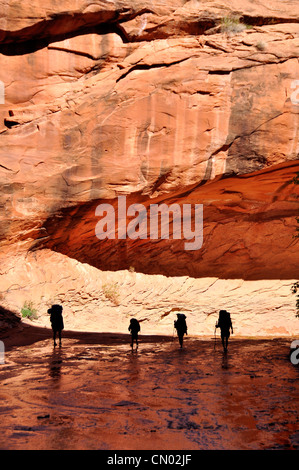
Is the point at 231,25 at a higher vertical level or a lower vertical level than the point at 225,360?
higher

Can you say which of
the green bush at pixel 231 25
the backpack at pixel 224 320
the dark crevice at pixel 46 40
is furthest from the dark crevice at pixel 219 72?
the backpack at pixel 224 320

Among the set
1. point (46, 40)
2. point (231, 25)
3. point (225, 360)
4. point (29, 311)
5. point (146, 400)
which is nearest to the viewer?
point (146, 400)

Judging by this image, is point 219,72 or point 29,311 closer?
point 219,72

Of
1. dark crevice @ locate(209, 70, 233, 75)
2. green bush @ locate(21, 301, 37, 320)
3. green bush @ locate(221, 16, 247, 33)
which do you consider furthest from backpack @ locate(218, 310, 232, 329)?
green bush @ locate(221, 16, 247, 33)

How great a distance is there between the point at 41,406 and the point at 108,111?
11.2m

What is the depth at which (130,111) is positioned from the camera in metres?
15.2

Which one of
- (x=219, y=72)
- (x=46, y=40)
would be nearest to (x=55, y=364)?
(x=219, y=72)

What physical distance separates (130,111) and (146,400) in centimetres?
1086

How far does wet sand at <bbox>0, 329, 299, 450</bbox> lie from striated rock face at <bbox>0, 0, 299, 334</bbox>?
18.9ft

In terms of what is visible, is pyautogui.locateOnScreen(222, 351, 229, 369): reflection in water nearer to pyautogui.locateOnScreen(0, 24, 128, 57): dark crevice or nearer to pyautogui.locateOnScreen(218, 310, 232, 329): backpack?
pyautogui.locateOnScreen(218, 310, 232, 329): backpack

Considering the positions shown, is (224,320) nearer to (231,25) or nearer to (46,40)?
(231,25)

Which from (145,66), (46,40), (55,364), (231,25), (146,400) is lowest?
(55,364)

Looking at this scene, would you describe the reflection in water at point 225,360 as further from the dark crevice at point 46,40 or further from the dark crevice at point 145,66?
the dark crevice at point 46,40
